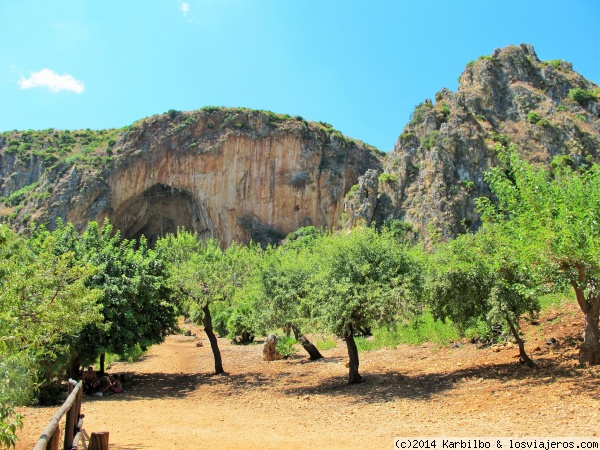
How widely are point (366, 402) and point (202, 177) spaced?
213 ft

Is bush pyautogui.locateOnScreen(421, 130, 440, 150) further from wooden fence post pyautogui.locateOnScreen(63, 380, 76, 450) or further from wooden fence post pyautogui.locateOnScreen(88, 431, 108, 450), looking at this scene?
wooden fence post pyautogui.locateOnScreen(88, 431, 108, 450)

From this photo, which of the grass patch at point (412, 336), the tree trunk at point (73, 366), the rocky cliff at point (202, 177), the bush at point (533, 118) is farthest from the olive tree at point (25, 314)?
the bush at point (533, 118)

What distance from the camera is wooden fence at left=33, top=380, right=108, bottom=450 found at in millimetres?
5031

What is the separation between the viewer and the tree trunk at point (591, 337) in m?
11.4

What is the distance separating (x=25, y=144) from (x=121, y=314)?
78.1m

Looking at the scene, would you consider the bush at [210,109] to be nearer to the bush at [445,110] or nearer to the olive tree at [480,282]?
the bush at [445,110]

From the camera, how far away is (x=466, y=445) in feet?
23.9

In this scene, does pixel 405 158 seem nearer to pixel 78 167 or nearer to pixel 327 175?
pixel 327 175

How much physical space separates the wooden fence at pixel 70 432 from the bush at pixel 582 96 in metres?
72.7

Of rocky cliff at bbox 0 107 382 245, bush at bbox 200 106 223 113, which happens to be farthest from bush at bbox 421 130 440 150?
bush at bbox 200 106 223 113

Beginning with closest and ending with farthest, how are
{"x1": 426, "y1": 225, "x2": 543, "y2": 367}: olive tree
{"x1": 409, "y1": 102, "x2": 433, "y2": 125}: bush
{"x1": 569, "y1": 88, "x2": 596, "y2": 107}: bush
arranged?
{"x1": 426, "y1": 225, "x2": 543, "y2": 367}: olive tree, {"x1": 569, "y1": 88, "x2": 596, "y2": 107}: bush, {"x1": 409, "y1": 102, "x2": 433, "y2": 125}: bush

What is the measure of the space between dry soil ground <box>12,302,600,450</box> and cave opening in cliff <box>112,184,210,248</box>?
186ft

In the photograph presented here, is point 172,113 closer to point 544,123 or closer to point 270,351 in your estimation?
point 544,123

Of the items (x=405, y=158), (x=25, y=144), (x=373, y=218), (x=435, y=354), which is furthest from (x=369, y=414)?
(x=25, y=144)
